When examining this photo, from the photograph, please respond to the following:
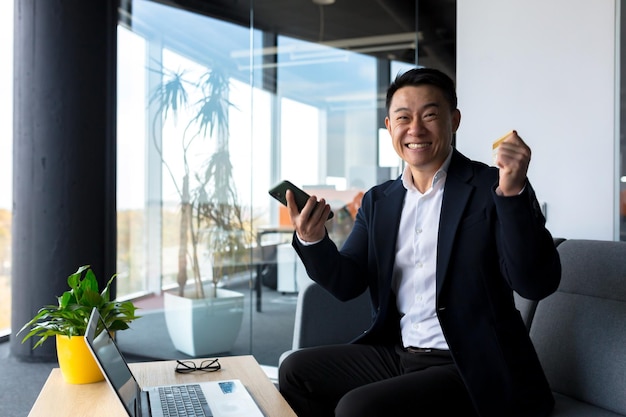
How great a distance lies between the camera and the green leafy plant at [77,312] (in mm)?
1781

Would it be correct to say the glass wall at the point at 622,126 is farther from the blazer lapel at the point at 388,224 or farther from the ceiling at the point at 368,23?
the blazer lapel at the point at 388,224

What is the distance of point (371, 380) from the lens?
1780mm

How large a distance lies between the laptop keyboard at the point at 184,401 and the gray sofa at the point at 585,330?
1.00 meters

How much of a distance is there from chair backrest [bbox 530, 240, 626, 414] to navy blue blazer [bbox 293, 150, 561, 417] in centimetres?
22

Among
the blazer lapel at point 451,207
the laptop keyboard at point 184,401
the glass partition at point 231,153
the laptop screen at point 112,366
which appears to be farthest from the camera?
the glass partition at point 231,153

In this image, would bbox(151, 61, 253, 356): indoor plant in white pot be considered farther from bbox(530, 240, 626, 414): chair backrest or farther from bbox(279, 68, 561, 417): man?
bbox(530, 240, 626, 414): chair backrest

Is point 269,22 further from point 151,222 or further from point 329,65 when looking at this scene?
point 151,222

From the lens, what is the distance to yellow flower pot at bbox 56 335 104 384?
1.73m

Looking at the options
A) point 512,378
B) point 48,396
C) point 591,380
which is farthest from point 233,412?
point 591,380

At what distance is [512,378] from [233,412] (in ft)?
2.43

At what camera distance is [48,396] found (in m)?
1.62

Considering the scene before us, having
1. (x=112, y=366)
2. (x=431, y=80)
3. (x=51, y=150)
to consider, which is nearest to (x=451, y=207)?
(x=431, y=80)

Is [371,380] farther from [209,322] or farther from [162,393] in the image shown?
[209,322]

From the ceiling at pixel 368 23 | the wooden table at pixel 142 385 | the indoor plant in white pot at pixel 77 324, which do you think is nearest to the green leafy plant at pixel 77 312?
the indoor plant in white pot at pixel 77 324
